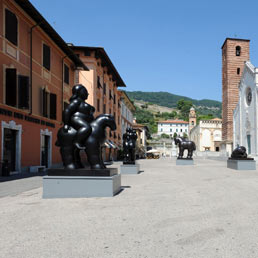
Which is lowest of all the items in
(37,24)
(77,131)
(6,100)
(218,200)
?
(218,200)

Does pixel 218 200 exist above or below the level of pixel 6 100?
below

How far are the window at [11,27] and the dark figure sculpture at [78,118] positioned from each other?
32.9 feet

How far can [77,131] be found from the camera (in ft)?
27.3

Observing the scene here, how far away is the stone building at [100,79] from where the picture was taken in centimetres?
3209

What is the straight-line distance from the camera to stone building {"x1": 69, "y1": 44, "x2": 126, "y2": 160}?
105 feet

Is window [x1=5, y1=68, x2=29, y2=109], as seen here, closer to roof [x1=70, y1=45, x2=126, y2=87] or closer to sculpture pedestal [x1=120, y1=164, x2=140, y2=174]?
sculpture pedestal [x1=120, y1=164, x2=140, y2=174]

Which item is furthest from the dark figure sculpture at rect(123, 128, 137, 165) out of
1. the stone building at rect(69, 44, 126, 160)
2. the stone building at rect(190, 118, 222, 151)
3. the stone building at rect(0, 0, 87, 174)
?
the stone building at rect(190, 118, 222, 151)

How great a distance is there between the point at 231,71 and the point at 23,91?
47303 mm

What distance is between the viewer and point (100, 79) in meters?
35.8

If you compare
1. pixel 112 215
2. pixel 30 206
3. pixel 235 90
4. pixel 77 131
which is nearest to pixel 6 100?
pixel 77 131

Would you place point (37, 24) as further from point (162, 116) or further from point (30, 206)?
point (162, 116)

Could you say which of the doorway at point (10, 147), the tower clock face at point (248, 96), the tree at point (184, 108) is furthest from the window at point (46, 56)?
the tree at point (184, 108)

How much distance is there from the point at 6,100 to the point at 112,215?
1229 centimetres

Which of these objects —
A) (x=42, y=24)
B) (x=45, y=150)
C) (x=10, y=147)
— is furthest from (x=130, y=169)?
(x=42, y=24)
